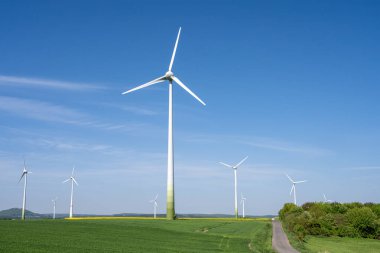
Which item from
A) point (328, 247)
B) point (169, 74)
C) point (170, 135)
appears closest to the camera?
point (328, 247)

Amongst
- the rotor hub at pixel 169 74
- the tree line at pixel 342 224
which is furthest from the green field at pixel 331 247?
the rotor hub at pixel 169 74

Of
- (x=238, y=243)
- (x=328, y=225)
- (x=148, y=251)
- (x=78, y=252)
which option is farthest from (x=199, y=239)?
(x=328, y=225)

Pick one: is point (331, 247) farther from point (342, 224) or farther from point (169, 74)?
point (169, 74)

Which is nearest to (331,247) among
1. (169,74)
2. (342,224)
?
(342,224)

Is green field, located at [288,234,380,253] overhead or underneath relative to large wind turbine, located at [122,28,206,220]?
underneath

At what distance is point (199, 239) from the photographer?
56.9 meters

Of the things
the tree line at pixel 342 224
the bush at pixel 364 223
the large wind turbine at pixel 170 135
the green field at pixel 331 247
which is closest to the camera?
the green field at pixel 331 247

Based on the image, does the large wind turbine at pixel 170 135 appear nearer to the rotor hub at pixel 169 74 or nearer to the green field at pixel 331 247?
the rotor hub at pixel 169 74

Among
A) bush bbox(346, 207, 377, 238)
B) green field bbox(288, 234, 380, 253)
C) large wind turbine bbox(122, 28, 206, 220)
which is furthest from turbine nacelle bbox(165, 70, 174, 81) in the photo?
bush bbox(346, 207, 377, 238)

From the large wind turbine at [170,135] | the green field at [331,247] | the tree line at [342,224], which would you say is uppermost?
the large wind turbine at [170,135]

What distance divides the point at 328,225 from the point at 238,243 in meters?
49.3

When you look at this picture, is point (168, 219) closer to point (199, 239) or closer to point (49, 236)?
point (199, 239)

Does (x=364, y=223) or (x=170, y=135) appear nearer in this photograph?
(x=170, y=135)

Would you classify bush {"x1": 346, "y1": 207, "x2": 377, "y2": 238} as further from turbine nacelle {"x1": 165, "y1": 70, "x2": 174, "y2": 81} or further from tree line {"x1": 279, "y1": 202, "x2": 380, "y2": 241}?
turbine nacelle {"x1": 165, "y1": 70, "x2": 174, "y2": 81}
